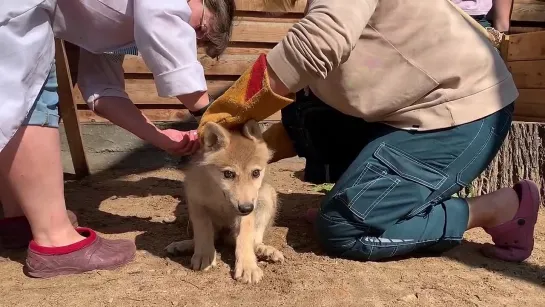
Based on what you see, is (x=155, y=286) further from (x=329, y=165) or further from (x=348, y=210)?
(x=329, y=165)

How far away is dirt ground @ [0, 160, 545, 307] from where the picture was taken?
86.6 inches

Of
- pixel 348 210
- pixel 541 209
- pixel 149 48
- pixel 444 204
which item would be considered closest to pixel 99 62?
pixel 149 48

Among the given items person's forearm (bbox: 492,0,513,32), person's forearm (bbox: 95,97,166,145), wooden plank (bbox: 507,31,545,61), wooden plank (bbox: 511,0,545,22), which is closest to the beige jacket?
person's forearm (bbox: 95,97,166,145)

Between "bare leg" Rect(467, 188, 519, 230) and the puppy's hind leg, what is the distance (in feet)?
3.20

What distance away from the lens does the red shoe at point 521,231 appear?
2674 mm

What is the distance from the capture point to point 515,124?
3.68 metres

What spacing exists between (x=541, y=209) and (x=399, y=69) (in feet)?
6.06

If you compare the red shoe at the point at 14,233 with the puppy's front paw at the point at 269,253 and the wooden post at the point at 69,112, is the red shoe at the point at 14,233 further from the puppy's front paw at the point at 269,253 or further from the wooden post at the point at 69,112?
the wooden post at the point at 69,112

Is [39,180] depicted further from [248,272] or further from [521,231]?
[521,231]

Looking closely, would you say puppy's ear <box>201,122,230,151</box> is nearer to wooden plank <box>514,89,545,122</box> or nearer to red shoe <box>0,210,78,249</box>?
red shoe <box>0,210,78,249</box>

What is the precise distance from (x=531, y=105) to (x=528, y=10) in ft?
3.83

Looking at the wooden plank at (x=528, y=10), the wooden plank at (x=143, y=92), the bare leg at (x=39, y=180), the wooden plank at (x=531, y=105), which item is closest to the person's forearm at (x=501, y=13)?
the wooden plank at (x=531, y=105)

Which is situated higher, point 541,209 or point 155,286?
point 155,286

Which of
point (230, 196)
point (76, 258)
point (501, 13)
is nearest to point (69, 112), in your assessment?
point (76, 258)
